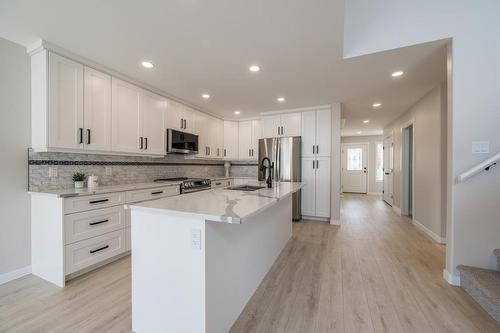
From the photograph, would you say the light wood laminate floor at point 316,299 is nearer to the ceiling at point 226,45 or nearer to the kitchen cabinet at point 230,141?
the ceiling at point 226,45

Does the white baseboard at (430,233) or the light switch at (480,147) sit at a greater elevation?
the light switch at (480,147)

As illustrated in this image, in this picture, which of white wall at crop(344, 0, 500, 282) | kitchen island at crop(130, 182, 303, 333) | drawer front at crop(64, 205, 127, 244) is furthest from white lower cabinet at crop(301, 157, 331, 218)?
drawer front at crop(64, 205, 127, 244)

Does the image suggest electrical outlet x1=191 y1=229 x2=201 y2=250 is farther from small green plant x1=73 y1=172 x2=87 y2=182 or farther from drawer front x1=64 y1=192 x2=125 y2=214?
small green plant x1=73 y1=172 x2=87 y2=182

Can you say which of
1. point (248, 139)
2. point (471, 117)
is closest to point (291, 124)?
point (248, 139)

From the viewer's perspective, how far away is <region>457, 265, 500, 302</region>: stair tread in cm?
159

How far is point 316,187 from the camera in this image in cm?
421

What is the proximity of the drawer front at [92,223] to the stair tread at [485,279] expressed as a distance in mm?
3561

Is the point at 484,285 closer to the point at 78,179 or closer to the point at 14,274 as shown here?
the point at 78,179

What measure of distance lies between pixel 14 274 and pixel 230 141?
160 inches

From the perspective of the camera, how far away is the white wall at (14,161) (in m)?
2.03

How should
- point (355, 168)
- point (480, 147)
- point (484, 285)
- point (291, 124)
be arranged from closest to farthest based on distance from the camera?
point (484, 285) < point (480, 147) < point (291, 124) < point (355, 168)

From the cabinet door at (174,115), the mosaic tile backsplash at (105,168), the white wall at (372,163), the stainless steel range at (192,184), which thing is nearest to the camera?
the mosaic tile backsplash at (105,168)

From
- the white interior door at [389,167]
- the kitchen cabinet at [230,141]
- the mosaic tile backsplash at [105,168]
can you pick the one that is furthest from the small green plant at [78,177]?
the white interior door at [389,167]

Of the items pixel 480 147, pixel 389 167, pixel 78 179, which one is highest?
pixel 480 147
